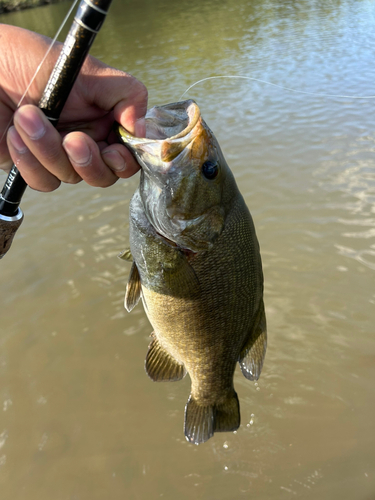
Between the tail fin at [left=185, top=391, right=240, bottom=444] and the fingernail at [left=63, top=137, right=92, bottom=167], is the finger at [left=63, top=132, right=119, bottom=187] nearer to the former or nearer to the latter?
the fingernail at [left=63, top=137, right=92, bottom=167]

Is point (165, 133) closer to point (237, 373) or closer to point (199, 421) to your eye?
point (199, 421)

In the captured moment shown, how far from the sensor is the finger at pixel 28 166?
1.62 meters

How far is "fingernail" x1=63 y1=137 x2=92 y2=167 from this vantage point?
164 cm

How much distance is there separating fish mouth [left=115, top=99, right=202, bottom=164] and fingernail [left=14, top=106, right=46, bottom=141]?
1.09 ft

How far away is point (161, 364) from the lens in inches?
91.4

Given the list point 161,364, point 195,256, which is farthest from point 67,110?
point 161,364

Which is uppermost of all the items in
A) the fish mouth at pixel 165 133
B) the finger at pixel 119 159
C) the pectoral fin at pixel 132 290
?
the fish mouth at pixel 165 133

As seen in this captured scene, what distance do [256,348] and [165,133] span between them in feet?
4.03

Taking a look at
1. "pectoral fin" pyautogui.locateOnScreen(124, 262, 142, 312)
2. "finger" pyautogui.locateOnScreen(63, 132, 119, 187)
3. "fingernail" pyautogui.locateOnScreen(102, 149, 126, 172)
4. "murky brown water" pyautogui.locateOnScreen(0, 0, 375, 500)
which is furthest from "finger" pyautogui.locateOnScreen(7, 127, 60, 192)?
"murky brown water" pyautogui.locateOnScreen(0, 0, 375, 500)

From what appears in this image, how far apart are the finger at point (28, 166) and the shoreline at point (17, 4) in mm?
31317

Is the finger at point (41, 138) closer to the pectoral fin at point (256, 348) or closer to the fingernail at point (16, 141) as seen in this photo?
the fingernail at point (16, 141)

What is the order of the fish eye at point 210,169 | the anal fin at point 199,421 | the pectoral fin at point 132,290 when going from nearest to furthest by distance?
the fish eye at point 210,169 < the pectoral fin at point 132,290 < the anal fin at point 199,421

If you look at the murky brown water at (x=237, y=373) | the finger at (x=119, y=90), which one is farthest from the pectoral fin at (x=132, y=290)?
the murky brown water at (x=237, y=373)

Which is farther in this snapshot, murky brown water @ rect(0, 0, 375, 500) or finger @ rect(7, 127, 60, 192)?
murky brown water @ rect(0, 0, 375, 500)
